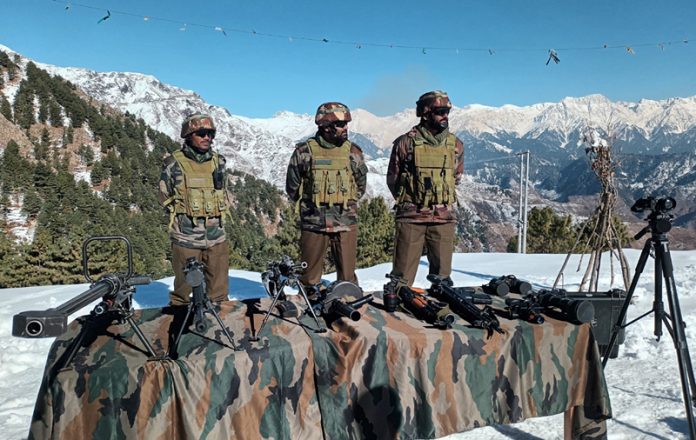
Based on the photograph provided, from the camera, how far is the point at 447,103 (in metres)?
5.78

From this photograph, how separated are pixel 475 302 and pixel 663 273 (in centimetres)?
159

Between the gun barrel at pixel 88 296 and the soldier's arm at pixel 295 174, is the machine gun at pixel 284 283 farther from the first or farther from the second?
the soldier's arm at pixel 295 174

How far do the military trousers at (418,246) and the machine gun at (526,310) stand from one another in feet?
7.10

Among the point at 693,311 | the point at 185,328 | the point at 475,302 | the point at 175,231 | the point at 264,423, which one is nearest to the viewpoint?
the point at 264,423

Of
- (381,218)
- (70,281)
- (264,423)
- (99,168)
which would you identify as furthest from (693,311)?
(99,168)

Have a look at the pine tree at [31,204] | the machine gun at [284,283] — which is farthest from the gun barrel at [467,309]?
the pine tree at [31,204]

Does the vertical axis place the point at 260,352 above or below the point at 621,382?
above

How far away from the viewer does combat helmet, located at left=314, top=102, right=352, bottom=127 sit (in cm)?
566

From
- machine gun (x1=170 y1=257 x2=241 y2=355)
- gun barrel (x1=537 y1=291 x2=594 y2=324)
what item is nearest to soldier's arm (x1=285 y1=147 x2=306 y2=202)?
machine gun (x1=170 y1=257 x2=241 y2=355)

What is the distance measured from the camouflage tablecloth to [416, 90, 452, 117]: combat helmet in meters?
3.01

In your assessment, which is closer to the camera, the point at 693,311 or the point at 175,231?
the point at 175,231

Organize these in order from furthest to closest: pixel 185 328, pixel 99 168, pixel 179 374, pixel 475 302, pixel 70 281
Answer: pixel 99 168 < pixel 70 281 < pixel 475 302 < pixel 185 328 < pixel 179 374

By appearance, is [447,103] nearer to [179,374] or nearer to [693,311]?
[179,374]

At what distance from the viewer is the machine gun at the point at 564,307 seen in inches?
139
